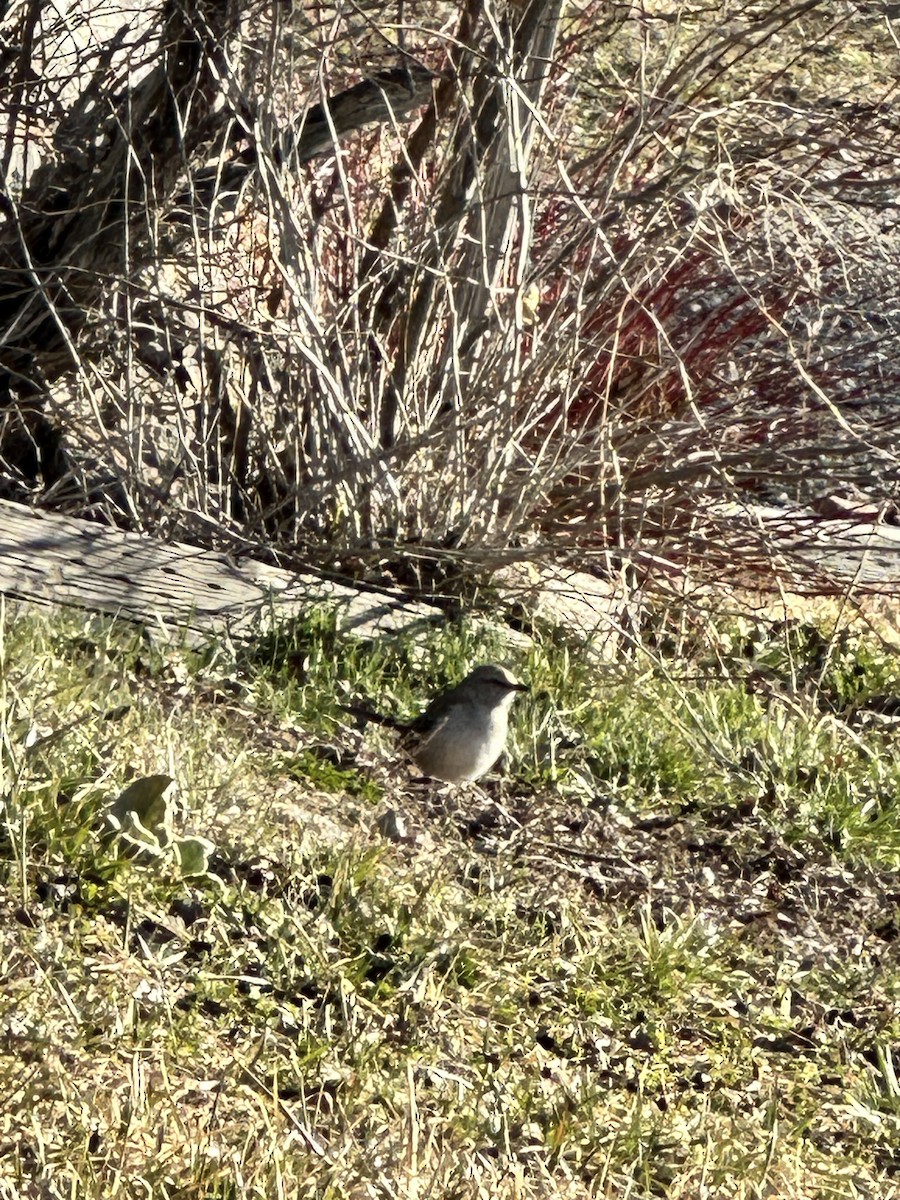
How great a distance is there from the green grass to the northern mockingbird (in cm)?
11

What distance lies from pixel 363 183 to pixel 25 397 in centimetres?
173

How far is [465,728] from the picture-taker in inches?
208

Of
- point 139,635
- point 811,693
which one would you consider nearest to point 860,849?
point 811,693

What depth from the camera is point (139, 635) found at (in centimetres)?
586

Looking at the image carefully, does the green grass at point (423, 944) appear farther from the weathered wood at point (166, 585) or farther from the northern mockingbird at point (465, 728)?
the weathered wood at point (166, 585)

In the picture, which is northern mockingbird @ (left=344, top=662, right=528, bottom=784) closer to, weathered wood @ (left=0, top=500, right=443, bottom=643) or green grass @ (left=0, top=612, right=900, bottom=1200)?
green grass @ (left=0, top=612, right=900, bottom=1200)

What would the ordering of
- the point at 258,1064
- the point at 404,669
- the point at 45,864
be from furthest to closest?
1. the point at 404,669
2. the point at 45,864
3. the point at 258,1064

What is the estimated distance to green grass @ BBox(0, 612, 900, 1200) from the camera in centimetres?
353

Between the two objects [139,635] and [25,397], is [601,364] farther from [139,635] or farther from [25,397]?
[139,635]

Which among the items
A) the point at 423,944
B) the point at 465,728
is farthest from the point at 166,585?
the point at 423,944

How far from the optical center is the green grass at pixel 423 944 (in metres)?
3.53

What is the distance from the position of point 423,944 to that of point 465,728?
1077 mm

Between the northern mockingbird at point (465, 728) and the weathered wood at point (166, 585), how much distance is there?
2.79ft

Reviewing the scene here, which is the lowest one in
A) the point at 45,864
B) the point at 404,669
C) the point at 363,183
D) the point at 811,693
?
the point at 811,693
